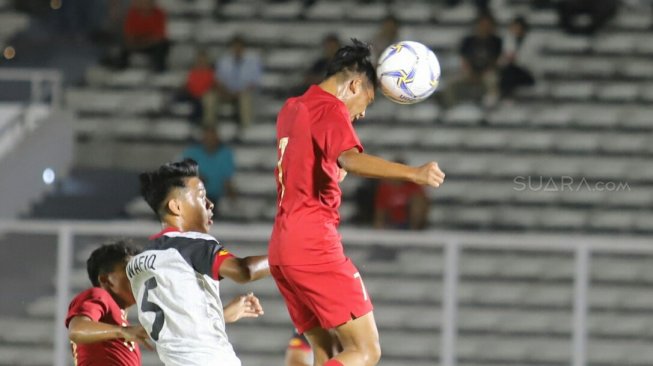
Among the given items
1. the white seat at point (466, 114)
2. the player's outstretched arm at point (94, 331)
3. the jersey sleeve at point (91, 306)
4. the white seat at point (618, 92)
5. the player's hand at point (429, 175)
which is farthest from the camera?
the white seat at point (618, 92)

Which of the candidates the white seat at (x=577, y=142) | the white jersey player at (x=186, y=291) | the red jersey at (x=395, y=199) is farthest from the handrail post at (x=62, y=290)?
the white seat at (x=577, y=142)

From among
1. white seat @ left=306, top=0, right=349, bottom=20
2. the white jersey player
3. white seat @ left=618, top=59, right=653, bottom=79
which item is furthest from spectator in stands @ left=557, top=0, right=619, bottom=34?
the white jersey player

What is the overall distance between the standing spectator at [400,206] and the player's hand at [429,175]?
580cm

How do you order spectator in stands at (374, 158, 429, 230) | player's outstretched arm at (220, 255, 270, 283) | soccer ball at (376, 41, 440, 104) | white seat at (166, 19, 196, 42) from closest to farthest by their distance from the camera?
player's outstretched arm at (220, 255, 270, 283)
soccer ball at (376, 41, 440, 104)
spectator in stands at (374, 158, 429, 230)
white seat at (166, 19, 196, 42)

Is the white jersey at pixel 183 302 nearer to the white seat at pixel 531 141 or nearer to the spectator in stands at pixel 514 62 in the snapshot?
the white seat at pixel 531 141

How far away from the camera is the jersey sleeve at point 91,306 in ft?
19.4

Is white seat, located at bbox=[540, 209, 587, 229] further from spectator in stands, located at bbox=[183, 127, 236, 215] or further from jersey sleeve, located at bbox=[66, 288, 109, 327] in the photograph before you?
jersey sleeve, located at bbox=[66, 288, 109, 327]

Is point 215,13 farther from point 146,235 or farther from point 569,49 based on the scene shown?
point 146,235

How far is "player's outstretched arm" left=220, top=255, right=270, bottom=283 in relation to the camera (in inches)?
212

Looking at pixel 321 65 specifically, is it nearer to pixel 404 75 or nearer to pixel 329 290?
pixel 404 75

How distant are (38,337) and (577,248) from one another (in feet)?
12.3

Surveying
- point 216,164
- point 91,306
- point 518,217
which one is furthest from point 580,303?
point 91,306

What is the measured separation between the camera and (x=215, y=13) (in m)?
15.2

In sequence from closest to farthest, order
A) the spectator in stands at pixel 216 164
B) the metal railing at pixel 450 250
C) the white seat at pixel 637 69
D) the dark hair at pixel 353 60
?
the dark hair at pixel 353 60 < the metal railing at pixel 450 250 < the spectator in stands at pixel 216 164 < the white seat at pixel 637 69
